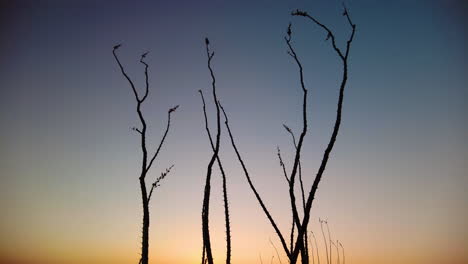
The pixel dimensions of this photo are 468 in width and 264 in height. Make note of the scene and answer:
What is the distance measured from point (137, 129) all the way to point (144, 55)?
2.18 m

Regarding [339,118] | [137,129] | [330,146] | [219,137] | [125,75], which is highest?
[125,75]

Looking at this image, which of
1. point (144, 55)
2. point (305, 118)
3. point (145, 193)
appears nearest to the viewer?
point (305, 118)

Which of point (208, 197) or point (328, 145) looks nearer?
point (328, 145)

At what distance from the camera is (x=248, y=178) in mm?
3242

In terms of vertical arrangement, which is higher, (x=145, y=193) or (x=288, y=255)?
(x=145, y=193)

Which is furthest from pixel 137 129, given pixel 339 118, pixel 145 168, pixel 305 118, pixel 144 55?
pixel 339 118

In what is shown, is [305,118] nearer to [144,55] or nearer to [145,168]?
[145,168]

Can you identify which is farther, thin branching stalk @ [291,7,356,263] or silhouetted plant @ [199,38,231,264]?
silhouetted plant @ [199,38,231,264]

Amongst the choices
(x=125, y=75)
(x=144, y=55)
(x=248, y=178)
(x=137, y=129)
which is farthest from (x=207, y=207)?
(x=144, y=55)

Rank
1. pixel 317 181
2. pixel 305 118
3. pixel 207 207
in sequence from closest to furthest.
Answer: pixel 317 181 < pixel 305 118 < pixel 207 207

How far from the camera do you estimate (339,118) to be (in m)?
3.02

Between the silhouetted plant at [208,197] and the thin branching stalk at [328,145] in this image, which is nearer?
the thin branching stalk at [328,145]

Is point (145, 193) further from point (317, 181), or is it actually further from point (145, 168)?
point (317, 181)

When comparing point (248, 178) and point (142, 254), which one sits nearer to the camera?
point (248, 178)
